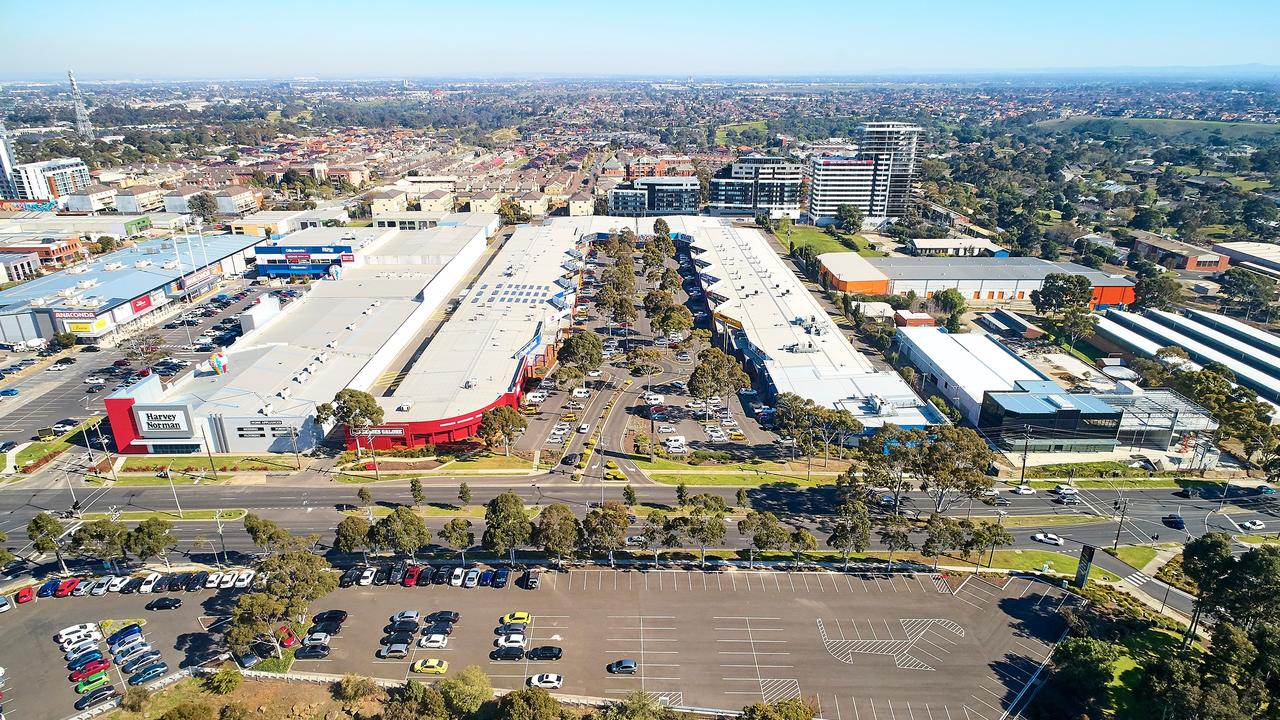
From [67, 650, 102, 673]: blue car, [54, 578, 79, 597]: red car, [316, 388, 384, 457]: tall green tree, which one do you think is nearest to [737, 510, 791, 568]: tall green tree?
[316, 388, 384, 457]: tall green tree

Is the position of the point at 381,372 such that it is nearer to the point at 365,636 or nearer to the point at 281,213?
the point at 365,636

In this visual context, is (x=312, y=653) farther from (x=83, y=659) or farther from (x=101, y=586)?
(x=101, y=586)

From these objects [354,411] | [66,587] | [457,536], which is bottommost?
[66,587]

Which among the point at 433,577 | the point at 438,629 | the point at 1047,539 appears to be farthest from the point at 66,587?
the point at 1047,539

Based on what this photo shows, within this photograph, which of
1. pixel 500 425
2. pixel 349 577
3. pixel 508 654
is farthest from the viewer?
pixel 500 425

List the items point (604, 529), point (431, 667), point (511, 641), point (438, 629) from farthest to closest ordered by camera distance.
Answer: point (604, 529)
point (438, 629)
point (511, 641)
point (431, 667)

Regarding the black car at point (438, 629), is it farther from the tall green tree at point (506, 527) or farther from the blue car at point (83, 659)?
the blue car at point (83, 659)

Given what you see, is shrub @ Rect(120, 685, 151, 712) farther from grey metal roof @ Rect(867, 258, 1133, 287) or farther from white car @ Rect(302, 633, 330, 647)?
grey metal roof @ Rect(867, 258, 1133, 287)
